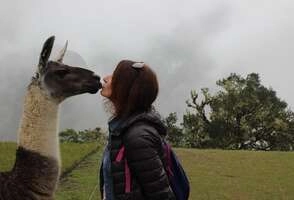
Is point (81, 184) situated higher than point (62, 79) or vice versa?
point (62, 79)

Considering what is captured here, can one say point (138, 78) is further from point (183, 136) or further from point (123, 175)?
point (183, 136)

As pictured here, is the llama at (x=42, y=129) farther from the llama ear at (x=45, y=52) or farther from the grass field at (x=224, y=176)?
the grass field at (x=224, y=176)

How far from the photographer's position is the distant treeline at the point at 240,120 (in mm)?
35375

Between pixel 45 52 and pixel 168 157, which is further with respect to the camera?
pixel 45 52

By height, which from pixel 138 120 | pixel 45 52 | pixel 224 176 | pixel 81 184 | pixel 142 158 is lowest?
pixel 81 184

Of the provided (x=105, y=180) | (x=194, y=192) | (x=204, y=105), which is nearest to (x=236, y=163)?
(x=194, y=192)

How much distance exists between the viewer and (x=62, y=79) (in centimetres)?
431

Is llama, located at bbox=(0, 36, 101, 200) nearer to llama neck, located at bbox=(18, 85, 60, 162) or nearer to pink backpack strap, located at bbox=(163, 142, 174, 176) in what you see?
llama neck, located at bbox=(18, 85, 60, 162)

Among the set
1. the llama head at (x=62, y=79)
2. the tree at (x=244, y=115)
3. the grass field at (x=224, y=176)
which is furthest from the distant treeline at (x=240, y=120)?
the llama head at (x=62, y=79)

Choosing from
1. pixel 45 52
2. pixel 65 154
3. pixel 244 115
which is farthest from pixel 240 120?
pixel 45 52

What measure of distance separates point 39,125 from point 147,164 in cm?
135

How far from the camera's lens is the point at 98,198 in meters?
8.30

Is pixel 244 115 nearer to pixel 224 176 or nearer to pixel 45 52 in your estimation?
pixel 224 176

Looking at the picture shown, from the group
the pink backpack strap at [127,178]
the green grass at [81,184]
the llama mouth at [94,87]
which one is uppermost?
the llama mouth at [94,87]
